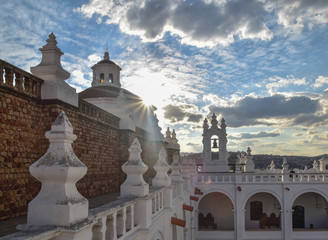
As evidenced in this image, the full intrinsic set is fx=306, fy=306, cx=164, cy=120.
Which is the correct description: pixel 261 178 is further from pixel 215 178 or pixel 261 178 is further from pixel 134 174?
pixel 134 174

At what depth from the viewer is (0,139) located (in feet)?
19.8

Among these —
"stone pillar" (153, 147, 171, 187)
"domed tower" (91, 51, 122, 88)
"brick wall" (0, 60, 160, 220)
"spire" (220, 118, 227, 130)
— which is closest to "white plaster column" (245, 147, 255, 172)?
"spire" (220, 118, 227, 130)

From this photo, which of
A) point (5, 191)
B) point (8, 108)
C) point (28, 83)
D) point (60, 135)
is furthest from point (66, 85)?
point (60, 135)

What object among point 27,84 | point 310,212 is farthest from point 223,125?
point 27,84

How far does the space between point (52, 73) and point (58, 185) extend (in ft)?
17.9

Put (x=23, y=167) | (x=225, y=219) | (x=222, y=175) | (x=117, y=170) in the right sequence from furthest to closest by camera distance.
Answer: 1. (x=225, y=219)
2. (x=222, y=175)
3. (x=117, y=170)
4. (x=23, y=167)

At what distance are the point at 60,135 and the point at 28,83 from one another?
4.75 m

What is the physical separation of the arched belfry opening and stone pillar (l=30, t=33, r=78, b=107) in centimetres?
2130

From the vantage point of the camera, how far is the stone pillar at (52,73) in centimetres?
758

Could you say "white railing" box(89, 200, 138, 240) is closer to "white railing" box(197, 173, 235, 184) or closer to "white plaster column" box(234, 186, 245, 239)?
"white railing" box(197, 173, 235, 184)

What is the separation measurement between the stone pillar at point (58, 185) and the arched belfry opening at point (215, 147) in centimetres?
2568

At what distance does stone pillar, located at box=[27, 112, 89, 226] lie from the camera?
112 inches

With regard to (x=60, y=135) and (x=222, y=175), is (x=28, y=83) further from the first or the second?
(x=222, y=175)

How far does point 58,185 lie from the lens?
293cm
